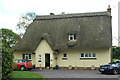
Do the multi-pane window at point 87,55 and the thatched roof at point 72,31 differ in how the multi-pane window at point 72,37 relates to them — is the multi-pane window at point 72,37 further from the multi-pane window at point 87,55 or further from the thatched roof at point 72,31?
the multi-pane window at point 87,55

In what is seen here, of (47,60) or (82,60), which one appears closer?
(82,60)

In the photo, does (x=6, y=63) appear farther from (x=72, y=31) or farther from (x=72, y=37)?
(x=72, y=31)

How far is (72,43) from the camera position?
28.8 meters

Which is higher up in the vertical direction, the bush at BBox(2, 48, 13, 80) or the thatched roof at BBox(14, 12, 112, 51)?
the thatched roof at BBox(14, 12, 112, 51)

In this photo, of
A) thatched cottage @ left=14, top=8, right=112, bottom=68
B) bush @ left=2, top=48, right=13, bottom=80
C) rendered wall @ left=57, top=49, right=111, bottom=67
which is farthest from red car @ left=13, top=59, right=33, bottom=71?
bush @ left=2, top=48, right=13, bottom=80

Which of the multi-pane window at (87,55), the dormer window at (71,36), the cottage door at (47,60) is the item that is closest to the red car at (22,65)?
the cottage door at (47,60)

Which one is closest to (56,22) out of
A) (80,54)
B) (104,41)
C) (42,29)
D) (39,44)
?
(42,29)

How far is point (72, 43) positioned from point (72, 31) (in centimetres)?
232

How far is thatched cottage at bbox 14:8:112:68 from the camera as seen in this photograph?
28.4m

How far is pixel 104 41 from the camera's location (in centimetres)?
2764

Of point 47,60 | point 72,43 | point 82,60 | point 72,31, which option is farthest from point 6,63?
point 72,31

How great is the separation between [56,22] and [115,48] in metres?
31.8

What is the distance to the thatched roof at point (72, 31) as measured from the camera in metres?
28.4

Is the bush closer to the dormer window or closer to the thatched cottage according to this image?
the thatched cottage
